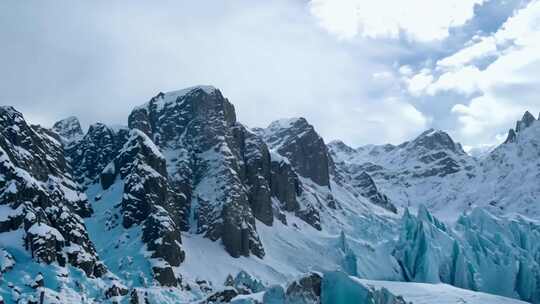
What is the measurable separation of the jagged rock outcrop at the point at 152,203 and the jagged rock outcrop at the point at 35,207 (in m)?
22.6

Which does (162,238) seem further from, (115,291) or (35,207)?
(35,207)

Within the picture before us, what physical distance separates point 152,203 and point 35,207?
177ft

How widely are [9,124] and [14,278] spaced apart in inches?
2067

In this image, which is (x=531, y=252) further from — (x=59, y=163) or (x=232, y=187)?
(x=59, y=163)

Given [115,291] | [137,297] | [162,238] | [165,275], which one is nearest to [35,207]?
[115,291]

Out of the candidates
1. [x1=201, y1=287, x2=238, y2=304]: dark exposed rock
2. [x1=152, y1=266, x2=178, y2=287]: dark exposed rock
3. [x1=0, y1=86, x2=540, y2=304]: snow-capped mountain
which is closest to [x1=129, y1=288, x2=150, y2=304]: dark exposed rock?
[x1=0, y1=86, x2=540, y2=304]: snow-capped mountain

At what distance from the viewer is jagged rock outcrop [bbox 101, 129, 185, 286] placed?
15438 centimetres

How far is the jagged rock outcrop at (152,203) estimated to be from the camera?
15438 cm

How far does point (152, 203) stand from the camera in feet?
550

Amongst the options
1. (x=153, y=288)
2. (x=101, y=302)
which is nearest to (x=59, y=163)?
(x=153, y=288)

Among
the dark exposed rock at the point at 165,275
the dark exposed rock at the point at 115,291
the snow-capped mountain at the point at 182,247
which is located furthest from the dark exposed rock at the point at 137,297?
the dark exposed rock at the point at 165,275

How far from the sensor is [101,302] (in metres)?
108

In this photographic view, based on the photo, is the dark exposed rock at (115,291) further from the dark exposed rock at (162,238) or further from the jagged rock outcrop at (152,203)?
the dark exposed rock at (162,238)

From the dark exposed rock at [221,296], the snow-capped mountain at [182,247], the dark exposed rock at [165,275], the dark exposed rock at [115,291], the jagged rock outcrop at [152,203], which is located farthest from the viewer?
the jagged rock outcrop at [152,203]
